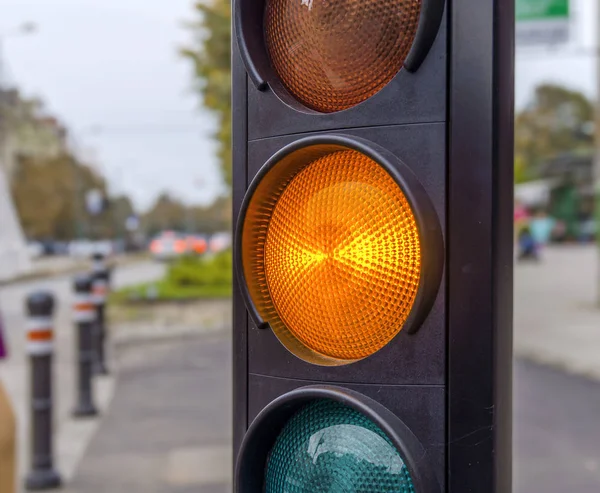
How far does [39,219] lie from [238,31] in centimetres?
5424

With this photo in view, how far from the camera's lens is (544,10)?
8414mm

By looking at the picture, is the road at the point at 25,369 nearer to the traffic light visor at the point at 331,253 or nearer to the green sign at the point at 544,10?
the traffic light visor at the point at 331,253

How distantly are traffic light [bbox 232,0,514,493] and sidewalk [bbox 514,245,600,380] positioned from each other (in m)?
7.65

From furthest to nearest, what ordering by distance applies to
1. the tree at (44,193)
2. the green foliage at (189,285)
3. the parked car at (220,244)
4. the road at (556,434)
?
the tree at (44,193) < the parked car at (220,244) < the green foliage at (189,285) < the road at (556,434)

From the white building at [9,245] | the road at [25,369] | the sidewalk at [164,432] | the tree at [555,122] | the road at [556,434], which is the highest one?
the tree at [555,122]

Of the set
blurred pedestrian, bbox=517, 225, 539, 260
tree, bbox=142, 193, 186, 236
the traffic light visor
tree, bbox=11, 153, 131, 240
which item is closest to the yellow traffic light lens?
the traffic light visor

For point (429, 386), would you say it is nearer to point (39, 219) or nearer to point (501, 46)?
point (501, 46)

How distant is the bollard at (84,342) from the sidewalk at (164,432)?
0.79 feet

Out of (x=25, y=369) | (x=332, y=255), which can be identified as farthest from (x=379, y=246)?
(x=25, y=369)

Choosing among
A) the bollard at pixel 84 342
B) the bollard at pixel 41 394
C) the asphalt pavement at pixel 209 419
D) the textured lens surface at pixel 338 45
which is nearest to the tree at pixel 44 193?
the asphalt pavement at pixel 209 419

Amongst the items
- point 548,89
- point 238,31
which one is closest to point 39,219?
point 548,89

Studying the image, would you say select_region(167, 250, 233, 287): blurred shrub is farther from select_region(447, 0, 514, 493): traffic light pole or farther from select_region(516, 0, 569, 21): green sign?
select_region(447, 0, 514, 493): traffic light pole

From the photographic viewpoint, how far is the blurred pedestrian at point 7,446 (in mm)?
2441

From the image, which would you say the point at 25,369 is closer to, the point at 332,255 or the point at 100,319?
the point at 100,319
